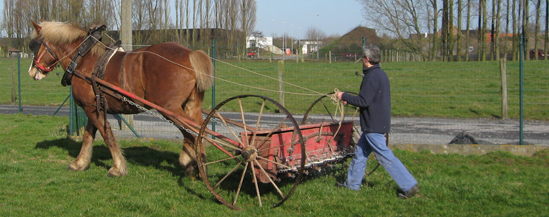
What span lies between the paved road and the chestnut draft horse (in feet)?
8.44

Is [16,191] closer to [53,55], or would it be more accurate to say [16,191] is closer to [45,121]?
[53,55]

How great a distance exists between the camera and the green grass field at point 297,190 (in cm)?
469

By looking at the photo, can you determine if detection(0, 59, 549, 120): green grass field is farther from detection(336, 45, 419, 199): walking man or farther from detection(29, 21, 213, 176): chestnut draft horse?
detection(336, 45, 419, 199): walking man

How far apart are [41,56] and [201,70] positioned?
2.47 meters

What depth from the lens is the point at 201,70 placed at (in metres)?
5.75

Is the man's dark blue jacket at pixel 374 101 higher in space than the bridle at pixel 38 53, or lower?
lower

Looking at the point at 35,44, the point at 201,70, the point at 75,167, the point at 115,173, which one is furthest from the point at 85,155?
the point at 201,70

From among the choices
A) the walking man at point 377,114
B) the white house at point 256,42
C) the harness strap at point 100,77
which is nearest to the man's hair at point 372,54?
the walking man at point 377,114

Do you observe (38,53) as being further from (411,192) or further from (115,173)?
(411,192)

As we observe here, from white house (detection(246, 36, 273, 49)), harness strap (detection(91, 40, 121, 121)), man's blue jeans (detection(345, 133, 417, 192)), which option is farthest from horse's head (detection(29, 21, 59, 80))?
white house (detection(246, 36, 273, 49))

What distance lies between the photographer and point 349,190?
5.27 m

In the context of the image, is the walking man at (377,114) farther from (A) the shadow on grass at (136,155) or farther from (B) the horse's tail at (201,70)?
(A) the shadow on grass at (136,155)

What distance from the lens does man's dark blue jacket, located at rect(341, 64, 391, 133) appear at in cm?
493

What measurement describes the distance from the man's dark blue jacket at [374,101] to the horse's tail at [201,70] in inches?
68.9
